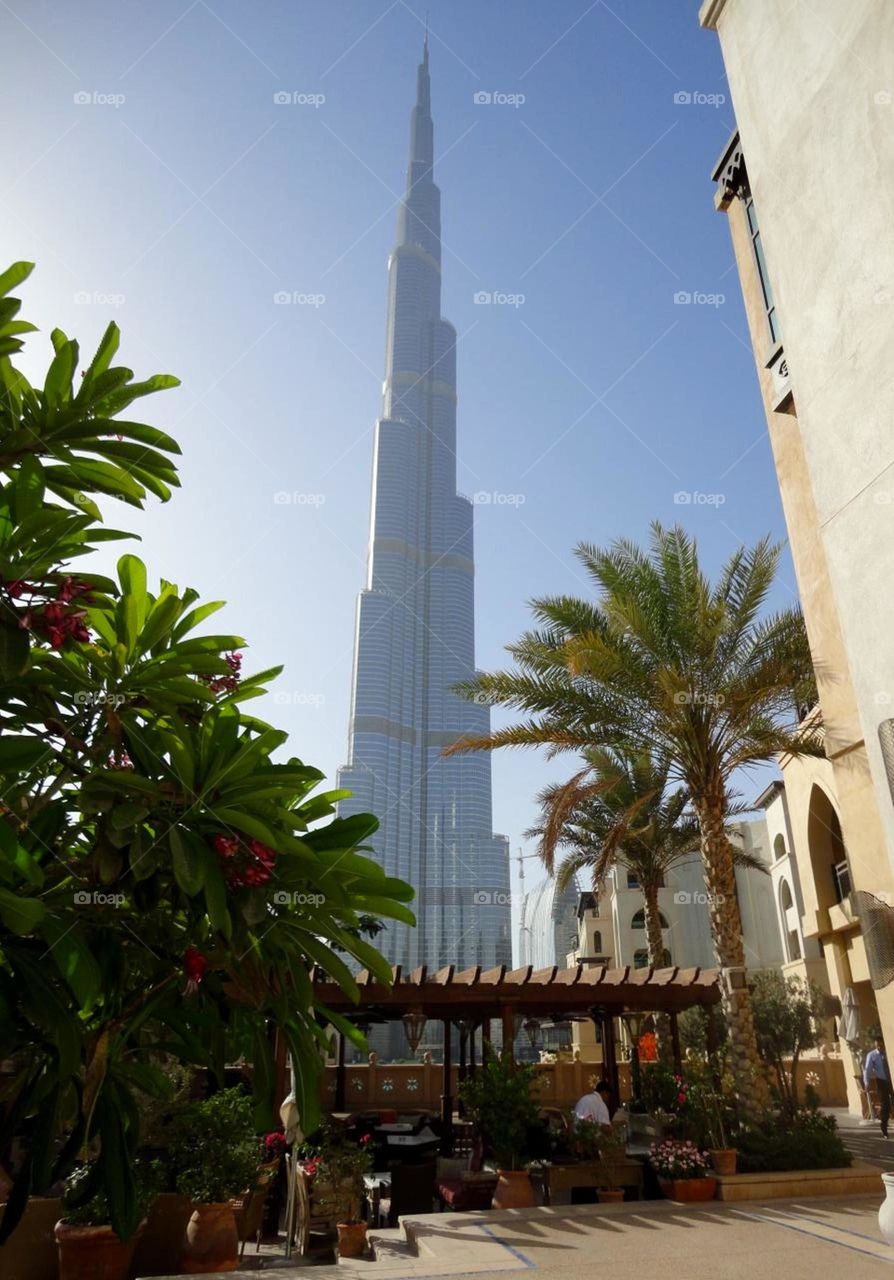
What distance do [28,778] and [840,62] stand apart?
26.4ft

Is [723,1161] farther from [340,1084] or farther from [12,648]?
[12,648]

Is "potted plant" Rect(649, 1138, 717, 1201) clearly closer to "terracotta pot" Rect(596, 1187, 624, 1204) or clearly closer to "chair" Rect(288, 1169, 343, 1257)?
"terracotta pot" Rect(596, 1187, 624, 1204)

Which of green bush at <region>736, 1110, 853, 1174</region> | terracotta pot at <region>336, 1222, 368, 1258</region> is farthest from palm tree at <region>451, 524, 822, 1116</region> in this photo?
terracotta pot at <region>336, 1222, 368, 1258</region>

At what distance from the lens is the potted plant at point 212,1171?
23.0 feet

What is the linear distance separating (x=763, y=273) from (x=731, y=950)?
34.4 feet

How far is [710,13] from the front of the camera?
9.08m

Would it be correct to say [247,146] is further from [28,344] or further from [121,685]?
[121,685]

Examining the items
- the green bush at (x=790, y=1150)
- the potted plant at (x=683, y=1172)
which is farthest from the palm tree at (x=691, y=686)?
the potted plant at (x=683, y=1172)

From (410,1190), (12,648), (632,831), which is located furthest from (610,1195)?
(12,648)

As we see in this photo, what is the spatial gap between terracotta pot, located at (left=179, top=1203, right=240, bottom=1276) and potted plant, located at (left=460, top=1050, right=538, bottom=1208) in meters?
3.43

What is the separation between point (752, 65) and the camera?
8273 millimetres

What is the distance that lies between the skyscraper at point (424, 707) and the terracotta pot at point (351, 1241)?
3424 centimetres

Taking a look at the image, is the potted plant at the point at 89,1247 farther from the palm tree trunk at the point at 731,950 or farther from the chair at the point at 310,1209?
the palm tree trunk at the point at 731,950

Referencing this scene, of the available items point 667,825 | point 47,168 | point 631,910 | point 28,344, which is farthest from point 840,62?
point 631,910
